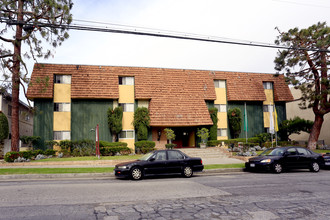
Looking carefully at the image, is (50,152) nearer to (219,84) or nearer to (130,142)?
(130,142)

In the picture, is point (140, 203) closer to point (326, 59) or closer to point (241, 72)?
point (326, 59)

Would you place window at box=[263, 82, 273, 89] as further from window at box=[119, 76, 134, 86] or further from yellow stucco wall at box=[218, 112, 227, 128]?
window at box=[119, 76, 134, 86]

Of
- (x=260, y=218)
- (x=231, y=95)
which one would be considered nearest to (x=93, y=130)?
(x=231, y=95)

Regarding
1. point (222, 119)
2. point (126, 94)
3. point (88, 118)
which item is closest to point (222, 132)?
point (222, 119)

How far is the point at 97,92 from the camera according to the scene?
1034 inches

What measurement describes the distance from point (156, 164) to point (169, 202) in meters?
5.33

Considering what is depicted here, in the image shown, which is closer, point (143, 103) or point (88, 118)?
point (88, 118)

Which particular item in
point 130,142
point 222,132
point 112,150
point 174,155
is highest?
point 222,132

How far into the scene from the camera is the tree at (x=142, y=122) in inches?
1037

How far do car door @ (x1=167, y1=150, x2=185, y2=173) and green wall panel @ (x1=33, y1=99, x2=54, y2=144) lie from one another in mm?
16921

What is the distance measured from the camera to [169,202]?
7055 mm

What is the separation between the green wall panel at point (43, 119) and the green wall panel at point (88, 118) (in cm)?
204

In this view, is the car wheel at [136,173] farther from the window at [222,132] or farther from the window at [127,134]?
the window at [222,132]

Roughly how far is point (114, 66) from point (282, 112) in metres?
20.7
